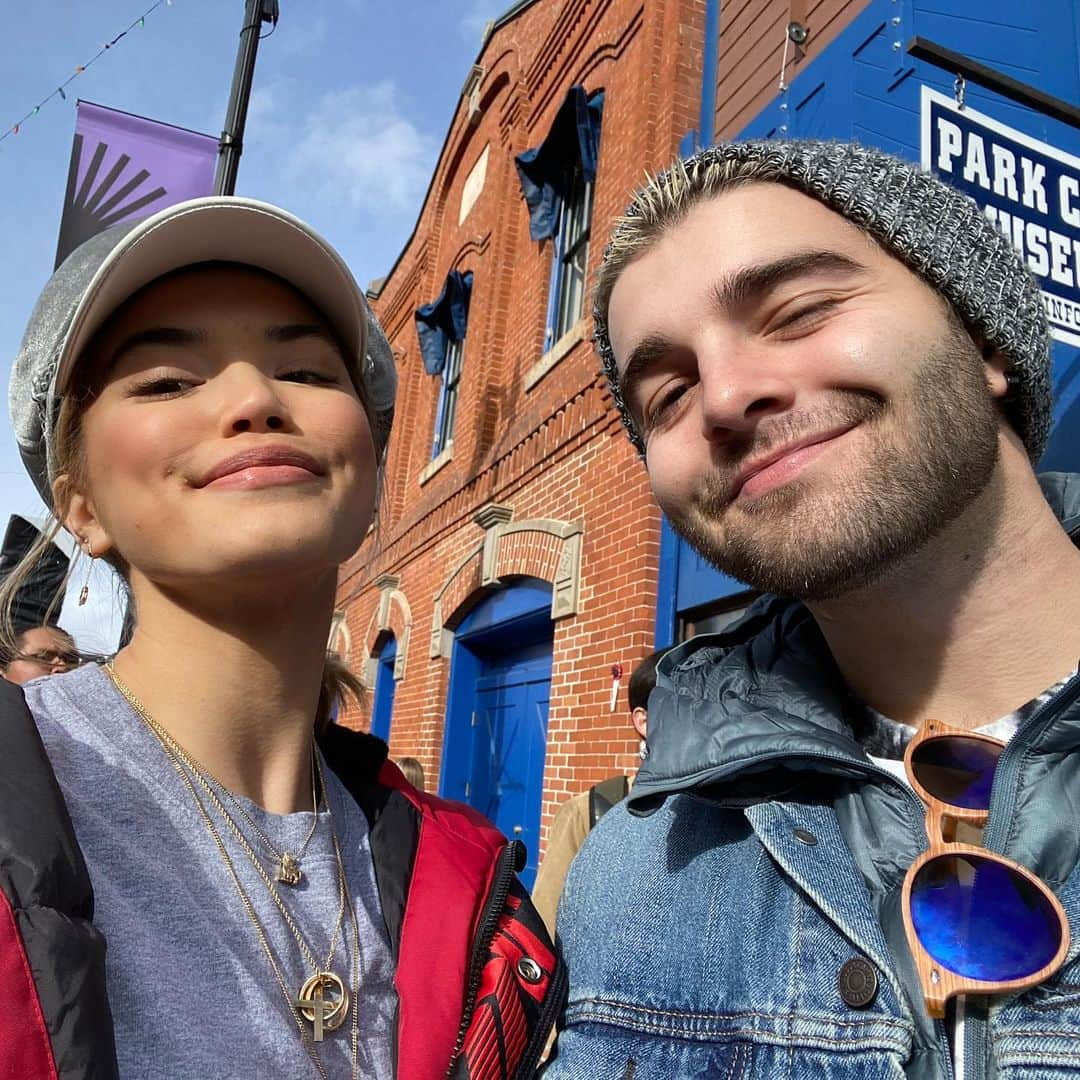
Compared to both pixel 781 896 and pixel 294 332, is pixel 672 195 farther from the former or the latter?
pixel 781 896

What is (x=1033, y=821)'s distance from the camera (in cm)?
112

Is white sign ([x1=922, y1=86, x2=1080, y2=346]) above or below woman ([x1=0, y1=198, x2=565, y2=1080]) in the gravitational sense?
above

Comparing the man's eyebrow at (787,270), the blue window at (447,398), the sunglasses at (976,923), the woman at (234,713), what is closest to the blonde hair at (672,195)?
the man's eyebrow at (787,270)

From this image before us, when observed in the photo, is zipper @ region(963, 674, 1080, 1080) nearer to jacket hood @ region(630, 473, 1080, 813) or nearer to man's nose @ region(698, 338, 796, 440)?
jacket hood @ region(630, 473, 1080, 813)

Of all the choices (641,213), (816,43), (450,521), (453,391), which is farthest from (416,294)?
(641,213)

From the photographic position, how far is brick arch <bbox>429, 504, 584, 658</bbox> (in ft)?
17.9

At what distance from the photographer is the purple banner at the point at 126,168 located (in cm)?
402

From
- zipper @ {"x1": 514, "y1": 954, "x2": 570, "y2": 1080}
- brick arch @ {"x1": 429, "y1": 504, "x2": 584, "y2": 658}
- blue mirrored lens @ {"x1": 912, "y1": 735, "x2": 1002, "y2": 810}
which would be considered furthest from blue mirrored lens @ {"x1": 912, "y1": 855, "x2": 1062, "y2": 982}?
brick arch @ {"x1": 429, "y1": 504, "x2": 584, "y2": 658}

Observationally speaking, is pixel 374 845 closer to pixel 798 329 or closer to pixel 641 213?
pixel 798 329

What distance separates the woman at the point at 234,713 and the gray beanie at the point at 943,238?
90 cm

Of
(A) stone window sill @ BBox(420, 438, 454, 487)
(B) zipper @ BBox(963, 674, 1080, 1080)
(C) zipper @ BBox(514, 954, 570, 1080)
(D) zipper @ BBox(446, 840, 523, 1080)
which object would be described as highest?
(A) stone window sill @ BBox(420, 438, 454, 487)

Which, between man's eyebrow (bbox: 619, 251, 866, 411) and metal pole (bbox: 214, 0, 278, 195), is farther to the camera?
metal pole (bbox: 214, 0, 278, 195)

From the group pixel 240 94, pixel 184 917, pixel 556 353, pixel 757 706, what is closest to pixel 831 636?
pixel 757 706

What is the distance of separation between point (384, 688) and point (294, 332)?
8.85m
